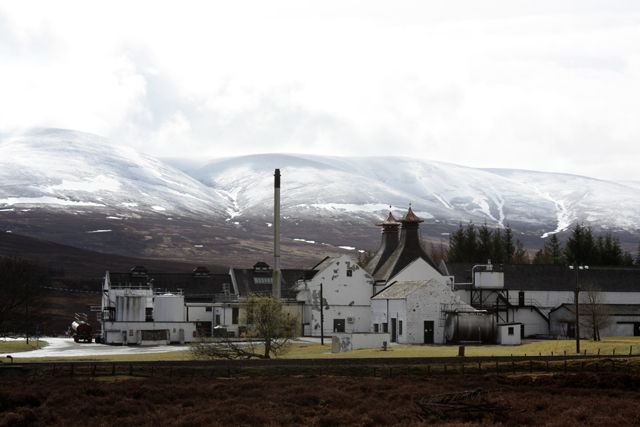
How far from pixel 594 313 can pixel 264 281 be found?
36535 mm

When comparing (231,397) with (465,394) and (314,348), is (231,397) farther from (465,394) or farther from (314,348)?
(314,348)

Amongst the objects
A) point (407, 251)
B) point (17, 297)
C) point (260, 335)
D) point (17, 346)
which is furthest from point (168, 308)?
point (260, 335)

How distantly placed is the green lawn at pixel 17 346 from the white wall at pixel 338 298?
25.8 meters

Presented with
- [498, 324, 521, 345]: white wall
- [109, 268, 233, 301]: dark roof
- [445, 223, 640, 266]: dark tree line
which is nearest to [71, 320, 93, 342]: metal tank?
[109, 268, 233, 301]: dark roof

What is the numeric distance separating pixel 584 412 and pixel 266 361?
2683 cm

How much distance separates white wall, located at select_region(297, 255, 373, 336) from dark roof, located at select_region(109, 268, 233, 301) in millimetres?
11169

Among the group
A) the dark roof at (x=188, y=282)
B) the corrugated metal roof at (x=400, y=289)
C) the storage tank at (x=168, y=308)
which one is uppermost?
the dark roof at (x=188, y=282)

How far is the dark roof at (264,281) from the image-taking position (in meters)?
109

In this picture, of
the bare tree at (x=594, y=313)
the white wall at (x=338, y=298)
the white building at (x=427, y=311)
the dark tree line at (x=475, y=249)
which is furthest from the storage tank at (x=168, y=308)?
the dark tree line at (x=475, y=249)

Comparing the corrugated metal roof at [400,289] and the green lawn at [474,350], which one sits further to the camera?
the corrugated metal roof at [400,289]

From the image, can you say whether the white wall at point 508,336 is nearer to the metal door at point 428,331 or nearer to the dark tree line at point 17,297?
the metal door at point 428,331

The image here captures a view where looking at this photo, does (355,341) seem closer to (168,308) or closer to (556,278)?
(168,308)

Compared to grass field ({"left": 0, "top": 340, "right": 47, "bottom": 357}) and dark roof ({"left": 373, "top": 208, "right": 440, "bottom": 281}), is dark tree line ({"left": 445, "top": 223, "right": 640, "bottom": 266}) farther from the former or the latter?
grass field ({"left": 0, "top": 340, "right": 47, "bottom": 357})

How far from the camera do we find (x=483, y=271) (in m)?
102
